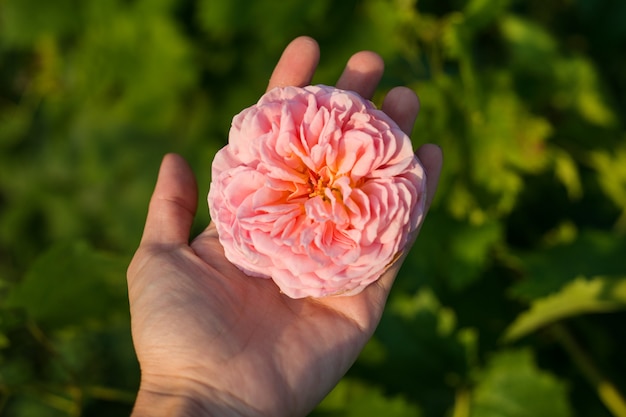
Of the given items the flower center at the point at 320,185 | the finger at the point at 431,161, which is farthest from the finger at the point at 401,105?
the flower center at the point at 320,185

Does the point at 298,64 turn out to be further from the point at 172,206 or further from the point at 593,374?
the point at 593,374

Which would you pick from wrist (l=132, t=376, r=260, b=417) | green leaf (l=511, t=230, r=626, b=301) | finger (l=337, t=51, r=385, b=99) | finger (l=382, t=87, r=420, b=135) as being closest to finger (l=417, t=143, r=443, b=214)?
finger (l=382, t=87, r=420, b=135)

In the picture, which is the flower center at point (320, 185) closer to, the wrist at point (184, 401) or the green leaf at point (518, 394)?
the wrist at point (184, 401)

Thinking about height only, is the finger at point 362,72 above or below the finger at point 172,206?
above

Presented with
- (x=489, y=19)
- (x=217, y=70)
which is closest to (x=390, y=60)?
(x=489, y=19)

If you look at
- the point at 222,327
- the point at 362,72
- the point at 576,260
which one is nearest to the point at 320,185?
the point at 222,327

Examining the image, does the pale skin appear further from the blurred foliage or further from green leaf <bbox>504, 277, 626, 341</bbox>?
green leaf <bbox>504, 277, 626, 341</bbox>
